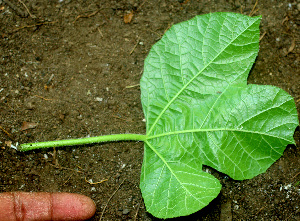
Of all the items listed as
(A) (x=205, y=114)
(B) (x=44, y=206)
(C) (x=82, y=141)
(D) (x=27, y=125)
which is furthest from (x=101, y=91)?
(B) (x=44, y=206)

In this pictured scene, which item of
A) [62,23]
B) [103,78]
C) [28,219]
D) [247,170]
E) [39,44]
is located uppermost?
[62,23]

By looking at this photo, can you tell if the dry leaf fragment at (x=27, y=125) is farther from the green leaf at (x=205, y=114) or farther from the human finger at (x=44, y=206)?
the green leaf at (x=205, y=114)

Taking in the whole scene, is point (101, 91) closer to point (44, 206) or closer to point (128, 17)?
point (128, 17)

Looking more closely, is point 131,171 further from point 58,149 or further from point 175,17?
point 175,17

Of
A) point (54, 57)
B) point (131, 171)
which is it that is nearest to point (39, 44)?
point (54, 57)

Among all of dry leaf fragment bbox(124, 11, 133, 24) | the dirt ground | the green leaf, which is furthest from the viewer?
dry leaf fragment bbox(124, 11, 133, 24)

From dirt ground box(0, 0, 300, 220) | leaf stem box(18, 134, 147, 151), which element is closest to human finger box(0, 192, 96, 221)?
dirt ground box(0, 0, 300, 220)

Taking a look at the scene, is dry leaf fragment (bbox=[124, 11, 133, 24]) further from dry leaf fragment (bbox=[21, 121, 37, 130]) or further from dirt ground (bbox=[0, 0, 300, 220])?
dry leaf fragment (bbox=[21, 121, 37, 130])
